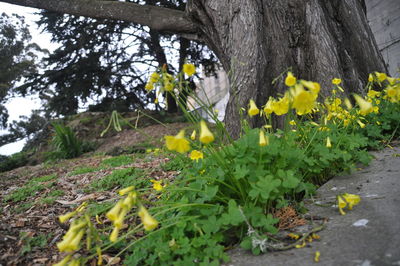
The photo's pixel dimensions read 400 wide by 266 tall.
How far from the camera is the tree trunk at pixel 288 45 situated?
3281 millimetres

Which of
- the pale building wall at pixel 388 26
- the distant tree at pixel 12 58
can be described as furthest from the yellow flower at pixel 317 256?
the distant tree at pixel 12 58

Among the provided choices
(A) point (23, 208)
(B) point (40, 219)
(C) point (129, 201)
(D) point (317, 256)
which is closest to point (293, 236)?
(D) point (317, 256)

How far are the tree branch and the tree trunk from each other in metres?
1.62

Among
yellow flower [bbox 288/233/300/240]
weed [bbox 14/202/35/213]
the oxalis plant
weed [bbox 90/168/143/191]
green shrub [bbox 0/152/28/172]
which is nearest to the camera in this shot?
the oxalis plant

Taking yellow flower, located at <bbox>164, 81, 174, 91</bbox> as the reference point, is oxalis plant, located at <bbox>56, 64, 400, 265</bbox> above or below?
below

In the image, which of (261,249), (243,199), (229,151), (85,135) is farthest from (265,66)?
(85,135)

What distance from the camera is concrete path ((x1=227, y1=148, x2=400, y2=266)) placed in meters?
1.07

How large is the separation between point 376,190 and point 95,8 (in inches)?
216

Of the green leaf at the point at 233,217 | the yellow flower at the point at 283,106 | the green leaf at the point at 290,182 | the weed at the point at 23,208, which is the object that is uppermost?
the yellow flower at the point at 283,106

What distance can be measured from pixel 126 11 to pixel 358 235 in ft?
17.4

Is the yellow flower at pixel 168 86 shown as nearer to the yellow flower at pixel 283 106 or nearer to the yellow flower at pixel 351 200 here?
the yellow flower at pixel 283 106

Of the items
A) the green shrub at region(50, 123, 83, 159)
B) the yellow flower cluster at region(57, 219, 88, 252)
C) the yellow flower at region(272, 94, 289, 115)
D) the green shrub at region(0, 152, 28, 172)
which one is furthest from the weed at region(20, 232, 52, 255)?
the green shrub at region(0, 152, 28, 172)

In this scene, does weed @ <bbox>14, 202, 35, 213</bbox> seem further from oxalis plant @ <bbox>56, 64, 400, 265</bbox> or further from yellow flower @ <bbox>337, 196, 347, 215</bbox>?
yellow flower @ <bbox>337, 196, 347, 215</bbox>

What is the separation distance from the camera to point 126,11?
533cm
